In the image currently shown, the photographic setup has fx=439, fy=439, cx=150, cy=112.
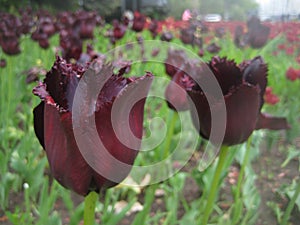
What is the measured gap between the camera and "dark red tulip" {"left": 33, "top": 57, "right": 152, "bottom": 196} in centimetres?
45

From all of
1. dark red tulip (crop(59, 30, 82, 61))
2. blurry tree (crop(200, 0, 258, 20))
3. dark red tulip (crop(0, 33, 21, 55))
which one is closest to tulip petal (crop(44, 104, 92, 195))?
dark red tulip (crop(59, 30, 82, 61))

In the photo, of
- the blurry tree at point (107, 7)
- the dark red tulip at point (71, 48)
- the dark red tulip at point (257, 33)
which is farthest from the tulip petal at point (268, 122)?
the blurry tree at point (107, 7)

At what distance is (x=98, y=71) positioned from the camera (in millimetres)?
477

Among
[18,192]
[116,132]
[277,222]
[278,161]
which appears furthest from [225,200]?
[116,132]

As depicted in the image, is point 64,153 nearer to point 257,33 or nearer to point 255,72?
point 255,72

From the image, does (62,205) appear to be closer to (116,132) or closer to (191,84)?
(191,84)

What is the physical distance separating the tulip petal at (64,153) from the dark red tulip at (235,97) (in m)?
0.23

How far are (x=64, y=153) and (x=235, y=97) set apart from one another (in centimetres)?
27

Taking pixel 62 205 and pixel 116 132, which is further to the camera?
pixel 62 205

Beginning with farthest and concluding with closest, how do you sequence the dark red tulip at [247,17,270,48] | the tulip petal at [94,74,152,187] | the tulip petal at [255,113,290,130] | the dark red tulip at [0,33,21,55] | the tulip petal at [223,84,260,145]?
the dark red tulip at [247,17,270,48]
the dark red tulip at [0,33,21,55]
the tulip petal at [255,113,290,130]
the tulip petal at [223,84,260,145]
the tulip petal at [94,74,152,187]

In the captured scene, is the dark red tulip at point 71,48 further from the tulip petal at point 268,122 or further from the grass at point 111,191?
the tulip petal at point 268,122

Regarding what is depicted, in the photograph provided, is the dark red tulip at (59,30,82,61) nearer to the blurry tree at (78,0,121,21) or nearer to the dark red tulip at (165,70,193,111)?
the dark red tulip at (165,70,193,111)

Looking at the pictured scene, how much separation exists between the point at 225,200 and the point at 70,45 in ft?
2.26

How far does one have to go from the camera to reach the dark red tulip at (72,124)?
1.47 ft
